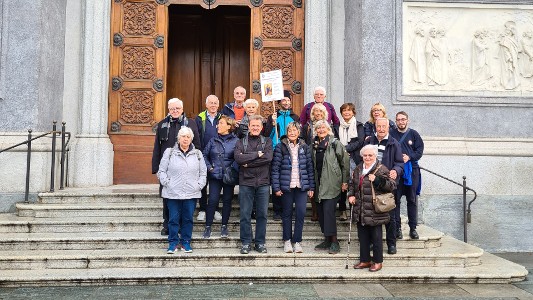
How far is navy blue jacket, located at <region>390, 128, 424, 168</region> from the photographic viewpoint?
7.40 meters

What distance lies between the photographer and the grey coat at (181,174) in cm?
678

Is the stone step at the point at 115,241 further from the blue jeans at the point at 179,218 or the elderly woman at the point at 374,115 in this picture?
the elderly woman at the point at 374,115

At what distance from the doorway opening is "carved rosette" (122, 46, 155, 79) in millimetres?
1695

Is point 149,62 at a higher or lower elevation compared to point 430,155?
higher

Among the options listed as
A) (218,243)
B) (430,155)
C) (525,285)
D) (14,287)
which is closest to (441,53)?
(430,155)

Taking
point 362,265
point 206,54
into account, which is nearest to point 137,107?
point 206,54

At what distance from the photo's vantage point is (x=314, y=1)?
35.5 ft

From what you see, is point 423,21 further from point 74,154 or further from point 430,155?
point 74,154

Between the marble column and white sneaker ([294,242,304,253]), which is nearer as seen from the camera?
white sneaker ([294,242,304,253])

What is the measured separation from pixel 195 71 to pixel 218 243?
6333 millimetres

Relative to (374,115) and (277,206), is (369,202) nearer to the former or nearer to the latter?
(374,115)

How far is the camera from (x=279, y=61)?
10984 millimetres

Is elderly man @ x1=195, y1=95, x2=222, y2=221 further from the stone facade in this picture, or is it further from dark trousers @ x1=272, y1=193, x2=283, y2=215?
the stone facade

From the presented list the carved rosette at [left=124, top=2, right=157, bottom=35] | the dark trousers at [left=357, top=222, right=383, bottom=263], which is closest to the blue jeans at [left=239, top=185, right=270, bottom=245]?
the dark trousers at [left=357, top=222, right=383, bottom=263]
